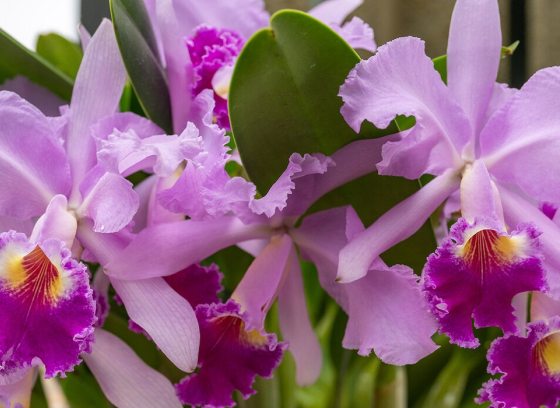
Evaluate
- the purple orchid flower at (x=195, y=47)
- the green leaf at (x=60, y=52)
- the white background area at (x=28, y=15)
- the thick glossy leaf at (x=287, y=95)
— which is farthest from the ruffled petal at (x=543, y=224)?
the white background area at (x=28, y=15)

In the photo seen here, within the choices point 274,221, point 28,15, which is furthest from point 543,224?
point 28,15

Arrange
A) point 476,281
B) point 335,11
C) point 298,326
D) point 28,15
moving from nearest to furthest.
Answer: point 476,281
point 298,326
point 335,11
point 28,15

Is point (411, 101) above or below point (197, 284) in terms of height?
above

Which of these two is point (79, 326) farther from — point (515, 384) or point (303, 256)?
point (515, 384)

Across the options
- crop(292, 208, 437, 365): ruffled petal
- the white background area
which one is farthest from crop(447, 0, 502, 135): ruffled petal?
the white background area

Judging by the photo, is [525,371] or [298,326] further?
[298,326]

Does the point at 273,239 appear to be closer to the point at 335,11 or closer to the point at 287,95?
the point at 287,95

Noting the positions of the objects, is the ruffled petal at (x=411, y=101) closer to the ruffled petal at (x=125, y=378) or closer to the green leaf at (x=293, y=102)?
the green leaf at (x=293, y=102)

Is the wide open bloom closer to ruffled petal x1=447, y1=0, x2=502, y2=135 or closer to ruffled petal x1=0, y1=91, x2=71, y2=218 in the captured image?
ruffled petal x1=447, y1=0, x2=502, y2=135

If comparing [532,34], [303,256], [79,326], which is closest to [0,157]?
[79,326]
